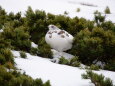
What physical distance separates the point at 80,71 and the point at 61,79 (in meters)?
0.61

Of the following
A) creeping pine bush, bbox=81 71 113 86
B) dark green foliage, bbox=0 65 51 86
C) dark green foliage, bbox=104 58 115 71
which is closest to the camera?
dark green foliage, bbox=0 65 51 86

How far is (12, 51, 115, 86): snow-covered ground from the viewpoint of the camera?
3612 millimetres

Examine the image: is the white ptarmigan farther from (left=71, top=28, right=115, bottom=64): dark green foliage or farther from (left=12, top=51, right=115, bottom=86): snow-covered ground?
(left=12, top=51, right=115, bottom=86): snow-covered ground

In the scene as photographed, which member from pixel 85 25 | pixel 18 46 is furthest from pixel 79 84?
pixel 85 25

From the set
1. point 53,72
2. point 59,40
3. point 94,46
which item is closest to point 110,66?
point 94,46

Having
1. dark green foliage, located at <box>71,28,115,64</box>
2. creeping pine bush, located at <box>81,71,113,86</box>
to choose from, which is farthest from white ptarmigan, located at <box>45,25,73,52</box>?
creeping pine bush, located at <box>81,71,113,86</box>

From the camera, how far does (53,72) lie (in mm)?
3885

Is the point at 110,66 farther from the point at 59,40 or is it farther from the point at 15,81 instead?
the point at 15,81

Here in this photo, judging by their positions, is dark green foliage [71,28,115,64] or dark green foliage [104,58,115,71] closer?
dark green foliage [104,58,115,71]

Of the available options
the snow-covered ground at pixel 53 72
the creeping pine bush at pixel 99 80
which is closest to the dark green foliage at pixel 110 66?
the snow-covered ground at pixel 53 72

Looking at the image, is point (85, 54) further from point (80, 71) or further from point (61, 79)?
point (61, 79)

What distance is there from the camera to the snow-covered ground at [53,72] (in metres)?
3.61

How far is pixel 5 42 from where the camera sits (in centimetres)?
463

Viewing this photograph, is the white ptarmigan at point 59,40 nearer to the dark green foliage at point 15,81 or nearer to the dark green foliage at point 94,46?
the dark green foliage at point 94,46
